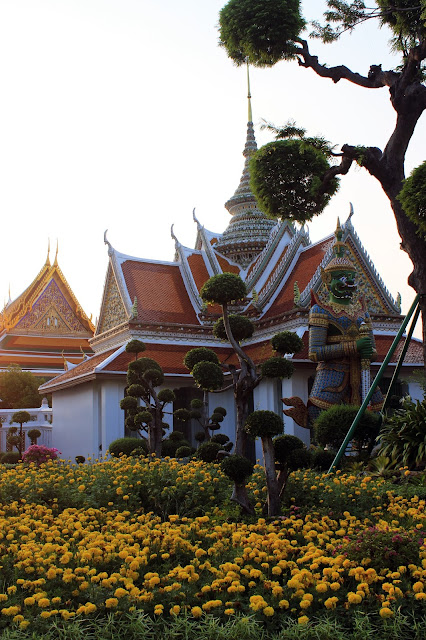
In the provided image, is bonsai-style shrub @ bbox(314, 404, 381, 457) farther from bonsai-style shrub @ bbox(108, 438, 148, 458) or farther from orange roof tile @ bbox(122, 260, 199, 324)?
orange roof tile @ bbox(122, 260, 199, 324)

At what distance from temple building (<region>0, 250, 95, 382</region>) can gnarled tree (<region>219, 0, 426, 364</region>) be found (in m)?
20.4

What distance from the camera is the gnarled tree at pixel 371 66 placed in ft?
27.5

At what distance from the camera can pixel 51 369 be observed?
28500 millimetres

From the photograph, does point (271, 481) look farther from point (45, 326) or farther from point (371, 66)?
point (45, 326)

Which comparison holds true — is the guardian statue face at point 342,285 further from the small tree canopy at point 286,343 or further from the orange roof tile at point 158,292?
the orange roof tile at point 158,292

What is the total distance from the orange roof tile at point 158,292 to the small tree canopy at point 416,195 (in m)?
9.76

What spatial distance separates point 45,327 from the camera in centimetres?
3081

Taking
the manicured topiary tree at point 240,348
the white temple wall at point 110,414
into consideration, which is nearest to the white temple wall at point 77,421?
the white temple wall at point 110,414

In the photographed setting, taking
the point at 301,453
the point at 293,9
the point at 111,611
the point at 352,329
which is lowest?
the point at 111,611

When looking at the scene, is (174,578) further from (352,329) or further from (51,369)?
(51,369)

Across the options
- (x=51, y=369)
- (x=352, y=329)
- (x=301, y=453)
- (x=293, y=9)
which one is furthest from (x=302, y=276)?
(x=51, y=369)

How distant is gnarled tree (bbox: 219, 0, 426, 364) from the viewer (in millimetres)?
8375

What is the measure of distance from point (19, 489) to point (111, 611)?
146 inches

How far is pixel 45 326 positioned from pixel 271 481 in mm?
26119
